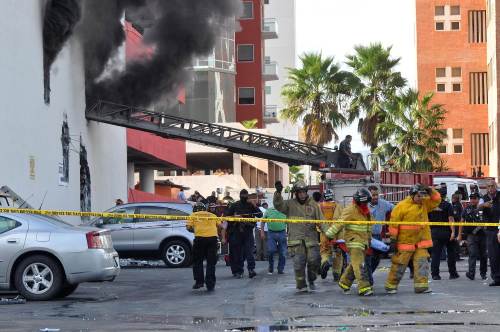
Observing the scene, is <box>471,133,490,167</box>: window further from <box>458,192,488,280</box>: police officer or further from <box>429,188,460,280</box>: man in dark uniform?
<box>458,192,488,280</box>: police officer

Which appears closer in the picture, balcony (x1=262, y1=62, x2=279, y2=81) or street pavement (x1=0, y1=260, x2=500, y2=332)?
street pavement (x1=0, y1=260, x2=500, y2=332)

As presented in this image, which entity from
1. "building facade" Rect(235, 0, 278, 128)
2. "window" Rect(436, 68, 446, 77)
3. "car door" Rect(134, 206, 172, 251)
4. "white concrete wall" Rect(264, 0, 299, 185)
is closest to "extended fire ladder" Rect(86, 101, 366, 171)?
"car door" Rect(134, 206, 172, 251)

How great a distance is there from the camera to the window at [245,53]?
7481cm

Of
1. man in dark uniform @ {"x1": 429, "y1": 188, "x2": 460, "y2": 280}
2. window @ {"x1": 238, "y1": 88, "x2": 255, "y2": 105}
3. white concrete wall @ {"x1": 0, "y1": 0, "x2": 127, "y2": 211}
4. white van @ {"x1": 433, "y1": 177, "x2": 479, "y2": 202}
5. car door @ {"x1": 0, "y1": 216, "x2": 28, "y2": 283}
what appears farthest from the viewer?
window @ {"x1": 238, "y1": 88, "x2": 255, "y2": 105}

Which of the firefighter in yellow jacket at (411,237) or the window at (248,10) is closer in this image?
the firefighter in yellow jacket at (411,237)

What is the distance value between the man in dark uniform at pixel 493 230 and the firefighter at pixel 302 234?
2896 mm

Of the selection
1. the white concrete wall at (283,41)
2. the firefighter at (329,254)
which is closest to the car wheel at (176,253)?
the firefighter at (329,254)

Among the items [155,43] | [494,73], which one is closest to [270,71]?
[494,73]

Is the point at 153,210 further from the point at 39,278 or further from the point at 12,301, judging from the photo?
the point at 12,301

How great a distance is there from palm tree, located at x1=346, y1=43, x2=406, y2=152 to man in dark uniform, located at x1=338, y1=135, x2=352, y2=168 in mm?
11894

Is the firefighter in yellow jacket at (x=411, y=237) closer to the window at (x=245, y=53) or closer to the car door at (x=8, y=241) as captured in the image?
the car door at (x=8, y=241)

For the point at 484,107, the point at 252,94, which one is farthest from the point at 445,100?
the point at 252,94

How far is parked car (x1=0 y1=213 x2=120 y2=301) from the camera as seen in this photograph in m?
15.1

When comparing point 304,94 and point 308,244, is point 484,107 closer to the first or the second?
point 304,94
